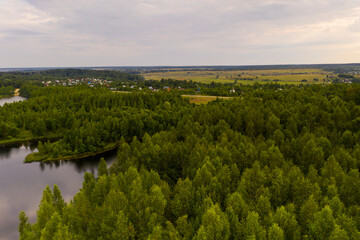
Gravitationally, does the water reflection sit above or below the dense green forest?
below

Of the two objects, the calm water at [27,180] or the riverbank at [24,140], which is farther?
the riverbank at [24,140]

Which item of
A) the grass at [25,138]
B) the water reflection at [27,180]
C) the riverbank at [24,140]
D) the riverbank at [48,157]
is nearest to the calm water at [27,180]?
the water reflection at [27,180]

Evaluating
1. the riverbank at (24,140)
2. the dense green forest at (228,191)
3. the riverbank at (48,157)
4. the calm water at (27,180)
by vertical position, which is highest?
the dense green forest at (228,191)

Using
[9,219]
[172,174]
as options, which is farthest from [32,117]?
[172,174]

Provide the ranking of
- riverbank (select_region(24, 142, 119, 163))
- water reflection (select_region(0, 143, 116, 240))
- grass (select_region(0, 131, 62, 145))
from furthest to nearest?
grass (select_region(0, 131, 62, 145)), riverbank (select_region(24, 142, 119, 163)), water reflection (select_region(0, 143, 116, 240))

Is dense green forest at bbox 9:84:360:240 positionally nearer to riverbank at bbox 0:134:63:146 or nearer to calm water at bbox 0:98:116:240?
calm water at bbox 0:98:116:240

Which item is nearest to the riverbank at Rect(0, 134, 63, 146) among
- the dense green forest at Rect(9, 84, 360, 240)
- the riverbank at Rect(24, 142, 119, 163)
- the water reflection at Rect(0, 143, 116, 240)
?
the water reflection at Rect(0, 143, 116, 240)

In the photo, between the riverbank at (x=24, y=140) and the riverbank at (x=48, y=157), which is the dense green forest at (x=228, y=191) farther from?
the riverbank at (x=24, y=140)

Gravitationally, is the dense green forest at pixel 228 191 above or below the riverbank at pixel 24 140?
above

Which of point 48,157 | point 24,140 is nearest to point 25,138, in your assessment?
point 24,140
